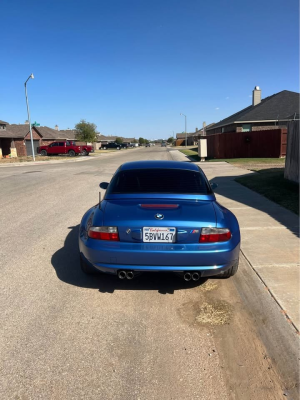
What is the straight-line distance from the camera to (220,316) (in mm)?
3244

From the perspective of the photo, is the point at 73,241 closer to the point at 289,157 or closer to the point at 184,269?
the point at 184,269

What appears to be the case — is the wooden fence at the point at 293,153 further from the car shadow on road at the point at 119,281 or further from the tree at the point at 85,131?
the tree at the point at 85,131

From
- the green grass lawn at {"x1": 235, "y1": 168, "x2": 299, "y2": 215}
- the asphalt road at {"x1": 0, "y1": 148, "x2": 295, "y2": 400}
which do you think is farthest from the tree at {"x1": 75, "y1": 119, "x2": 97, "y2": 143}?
the asphalt road at {"x1": 0, "y1": 148, "x2": 295, "y2": 400}

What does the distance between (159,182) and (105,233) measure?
1226 mm

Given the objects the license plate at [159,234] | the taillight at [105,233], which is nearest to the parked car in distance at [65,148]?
the taillight at [105,233]

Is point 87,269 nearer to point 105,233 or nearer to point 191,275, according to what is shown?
point 105,233

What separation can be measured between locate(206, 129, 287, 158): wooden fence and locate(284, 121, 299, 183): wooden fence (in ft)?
39.2

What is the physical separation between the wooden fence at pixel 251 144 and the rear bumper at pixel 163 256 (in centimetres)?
2109

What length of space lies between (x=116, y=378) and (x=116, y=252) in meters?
1.21

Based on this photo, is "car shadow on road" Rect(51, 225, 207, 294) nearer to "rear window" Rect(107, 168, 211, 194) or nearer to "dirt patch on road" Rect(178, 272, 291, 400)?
"dirt patch on road" Rect(178, 272, 291, 400)

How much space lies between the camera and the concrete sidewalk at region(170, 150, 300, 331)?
3598 mm

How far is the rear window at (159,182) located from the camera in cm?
413

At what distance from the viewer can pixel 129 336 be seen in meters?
2.91

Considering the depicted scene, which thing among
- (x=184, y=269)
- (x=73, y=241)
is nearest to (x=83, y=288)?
(x=184, y=269)
